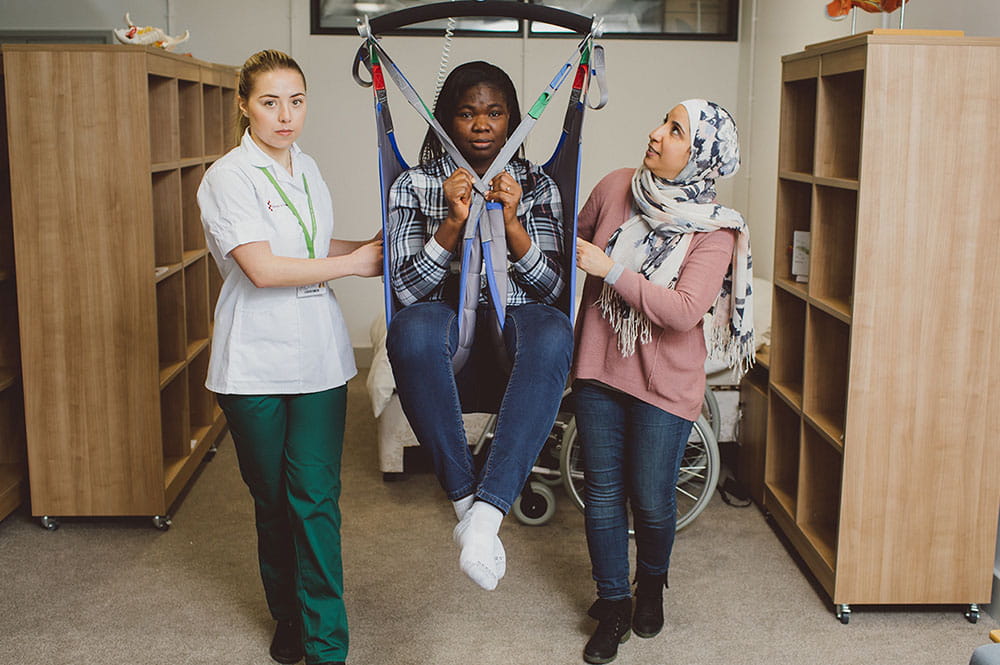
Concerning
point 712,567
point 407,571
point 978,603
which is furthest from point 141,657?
point 978,603

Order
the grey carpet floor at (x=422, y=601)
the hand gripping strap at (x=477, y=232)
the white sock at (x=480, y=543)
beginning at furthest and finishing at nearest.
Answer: the grey carpet floor at (x=422, y=601)
the hand gripping strap at (x=477, y=232)
the white sock at (x=480, y=543)

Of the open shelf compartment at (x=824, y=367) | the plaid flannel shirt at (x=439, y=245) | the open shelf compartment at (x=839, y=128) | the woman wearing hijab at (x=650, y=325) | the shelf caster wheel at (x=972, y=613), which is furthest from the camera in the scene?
the open shelf compartment at (x=824, y=367)

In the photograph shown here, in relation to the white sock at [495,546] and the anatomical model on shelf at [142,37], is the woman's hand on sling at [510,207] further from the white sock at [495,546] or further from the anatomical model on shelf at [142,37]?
the anatomical model on shelf at [142,37]

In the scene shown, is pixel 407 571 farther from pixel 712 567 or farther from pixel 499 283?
pixel 499 283

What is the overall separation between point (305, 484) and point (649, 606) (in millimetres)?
980

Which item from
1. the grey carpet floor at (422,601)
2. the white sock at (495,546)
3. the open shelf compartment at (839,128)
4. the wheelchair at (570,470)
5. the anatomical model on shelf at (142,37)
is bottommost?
the grey carpet floor at (422,601)

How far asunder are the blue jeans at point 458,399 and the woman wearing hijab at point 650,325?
0.32 meters

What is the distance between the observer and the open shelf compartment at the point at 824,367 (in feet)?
10.4

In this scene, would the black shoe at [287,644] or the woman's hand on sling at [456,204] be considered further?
the black shoe at [287,644]

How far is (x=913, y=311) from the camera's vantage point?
2744 mm

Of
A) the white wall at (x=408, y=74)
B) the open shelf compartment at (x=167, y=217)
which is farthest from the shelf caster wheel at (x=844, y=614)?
the white wall at (x=408, y=74)

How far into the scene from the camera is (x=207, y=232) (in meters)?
2.29

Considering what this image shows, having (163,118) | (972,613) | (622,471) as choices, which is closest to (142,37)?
(163,118)

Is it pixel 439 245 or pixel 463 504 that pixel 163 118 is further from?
pixel 463 504
